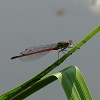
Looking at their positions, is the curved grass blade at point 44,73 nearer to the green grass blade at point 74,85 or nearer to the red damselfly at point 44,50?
the green grass blade at point 74,85

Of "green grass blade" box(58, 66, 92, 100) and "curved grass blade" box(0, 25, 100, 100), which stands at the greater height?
"curved grass blade" box(0, 25, 100, 100)

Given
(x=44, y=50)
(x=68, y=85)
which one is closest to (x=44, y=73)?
(x=68, y=85)

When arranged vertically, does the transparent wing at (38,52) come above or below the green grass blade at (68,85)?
above

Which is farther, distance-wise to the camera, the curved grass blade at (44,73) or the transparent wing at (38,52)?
the transparent wing at (38,52)

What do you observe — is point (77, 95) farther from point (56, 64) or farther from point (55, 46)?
point (55, 46)

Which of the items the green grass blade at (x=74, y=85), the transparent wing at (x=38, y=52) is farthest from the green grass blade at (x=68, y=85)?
the transparent wing at (x=38, y=52)

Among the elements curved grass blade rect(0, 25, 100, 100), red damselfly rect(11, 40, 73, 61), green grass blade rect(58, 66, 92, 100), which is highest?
red damselfly rect(11, 40, 73, 61)

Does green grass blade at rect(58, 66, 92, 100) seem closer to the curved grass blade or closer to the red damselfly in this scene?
the curved grass blade

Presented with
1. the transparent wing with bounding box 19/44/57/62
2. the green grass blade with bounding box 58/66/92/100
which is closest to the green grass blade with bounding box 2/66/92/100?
the green grass blade with bounding box 58/66/92/100
